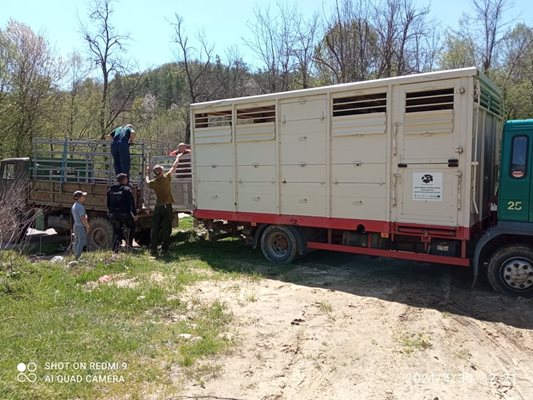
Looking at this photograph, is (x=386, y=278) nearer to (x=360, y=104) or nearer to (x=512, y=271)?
(x=512, y=271)

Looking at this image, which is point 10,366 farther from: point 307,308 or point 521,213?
point 521,213

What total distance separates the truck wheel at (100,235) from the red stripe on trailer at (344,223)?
2.34 meters

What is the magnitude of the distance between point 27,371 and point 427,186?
5666 millimetres

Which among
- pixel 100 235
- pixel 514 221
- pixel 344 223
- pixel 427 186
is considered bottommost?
pixel 100 235

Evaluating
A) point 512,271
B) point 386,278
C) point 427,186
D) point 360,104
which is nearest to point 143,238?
point 386,278

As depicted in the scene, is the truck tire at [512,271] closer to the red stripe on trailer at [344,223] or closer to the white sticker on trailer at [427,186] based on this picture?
the red stripe on trailer at [344,223]

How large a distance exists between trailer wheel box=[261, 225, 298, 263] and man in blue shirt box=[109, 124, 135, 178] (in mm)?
3648

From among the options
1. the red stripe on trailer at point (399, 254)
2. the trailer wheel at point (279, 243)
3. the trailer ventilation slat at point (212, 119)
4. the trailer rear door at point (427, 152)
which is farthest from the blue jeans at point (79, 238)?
the trailer rear door at point (427, 152)

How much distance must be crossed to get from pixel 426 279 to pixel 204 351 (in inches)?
176

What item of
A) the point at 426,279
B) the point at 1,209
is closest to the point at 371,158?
the point at 426,279

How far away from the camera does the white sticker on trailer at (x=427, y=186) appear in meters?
6.72

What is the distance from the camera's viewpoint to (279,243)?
29.2 feet

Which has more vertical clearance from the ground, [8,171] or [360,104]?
[360,104]

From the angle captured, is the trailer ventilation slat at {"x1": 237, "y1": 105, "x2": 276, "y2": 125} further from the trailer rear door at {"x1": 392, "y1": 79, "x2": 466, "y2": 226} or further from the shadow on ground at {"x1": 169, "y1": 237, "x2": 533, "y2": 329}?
the shadow on ground at {"x1": 169, "y1": 237, "x2": 533, "y2": 329}
